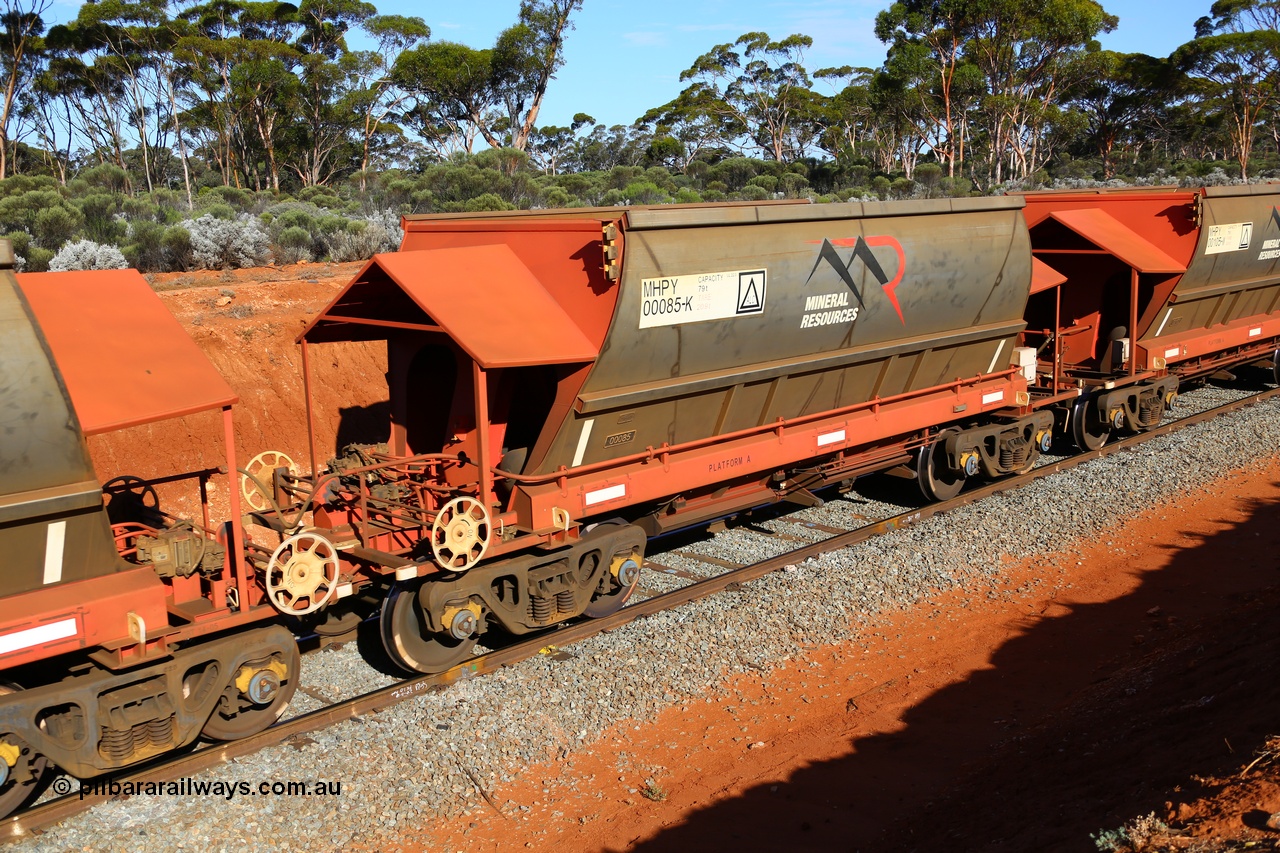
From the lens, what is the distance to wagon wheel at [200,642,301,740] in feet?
23.1

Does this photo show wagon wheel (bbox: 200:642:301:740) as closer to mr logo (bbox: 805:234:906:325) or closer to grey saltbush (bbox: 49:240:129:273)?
mr logo (bbox: 805:234:906:325)

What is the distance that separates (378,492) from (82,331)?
9.12 feet

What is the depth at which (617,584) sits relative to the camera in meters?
9.18

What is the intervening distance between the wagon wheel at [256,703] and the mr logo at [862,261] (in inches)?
218

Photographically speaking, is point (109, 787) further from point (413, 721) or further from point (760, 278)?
point (760, 278)

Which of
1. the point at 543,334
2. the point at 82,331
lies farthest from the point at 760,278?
the point at 82,331

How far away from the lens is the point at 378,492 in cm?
876

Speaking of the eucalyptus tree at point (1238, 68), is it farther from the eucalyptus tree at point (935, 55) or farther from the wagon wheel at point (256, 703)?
the wagon wheel at point (256, 703)

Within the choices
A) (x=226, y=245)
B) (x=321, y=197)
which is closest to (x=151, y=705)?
(x=226, y=245)

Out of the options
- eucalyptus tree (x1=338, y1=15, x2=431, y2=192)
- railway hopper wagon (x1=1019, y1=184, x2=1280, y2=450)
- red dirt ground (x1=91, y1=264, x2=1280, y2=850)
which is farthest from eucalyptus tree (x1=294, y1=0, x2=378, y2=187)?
red dirt ground (x1=91, y1=264, x2=1280, y2=850)

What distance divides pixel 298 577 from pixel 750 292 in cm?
449

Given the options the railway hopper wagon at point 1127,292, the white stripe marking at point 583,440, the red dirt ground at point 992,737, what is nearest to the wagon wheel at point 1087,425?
the railway hopper wagon at point 1127,292

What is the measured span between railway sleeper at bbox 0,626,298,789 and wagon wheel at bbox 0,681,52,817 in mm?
12

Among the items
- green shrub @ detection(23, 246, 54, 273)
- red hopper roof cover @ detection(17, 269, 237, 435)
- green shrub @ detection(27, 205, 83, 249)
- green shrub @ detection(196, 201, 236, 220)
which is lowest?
red hopper roof cover @ detection(17, 269, 237, 435)
